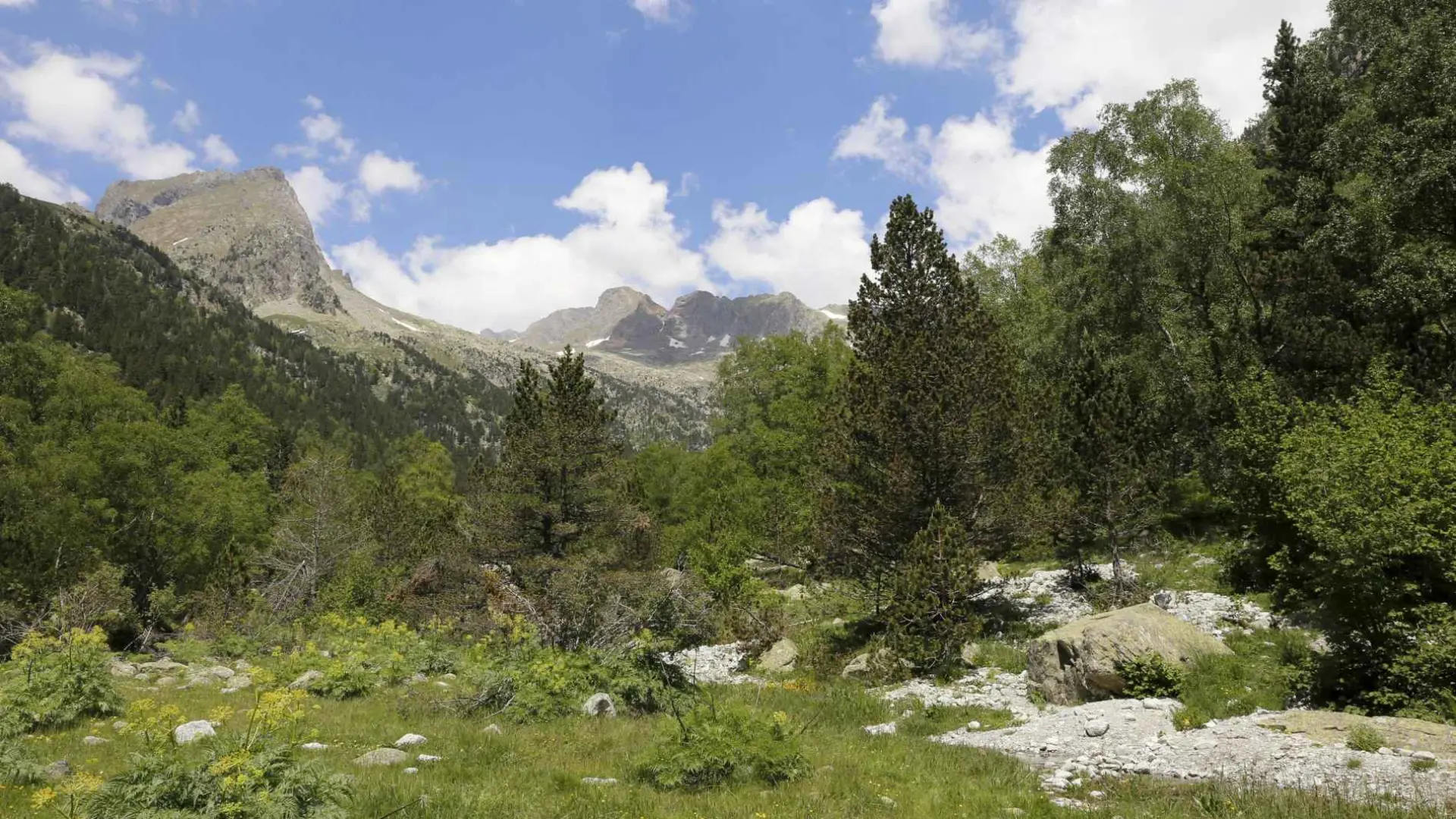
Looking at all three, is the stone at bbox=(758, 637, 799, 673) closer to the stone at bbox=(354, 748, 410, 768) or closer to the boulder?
the boulder

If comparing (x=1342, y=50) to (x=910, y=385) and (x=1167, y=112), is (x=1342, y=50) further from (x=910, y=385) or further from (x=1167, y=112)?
(x=910, y=385)

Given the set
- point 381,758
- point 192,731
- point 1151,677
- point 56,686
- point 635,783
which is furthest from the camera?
point 1151,677

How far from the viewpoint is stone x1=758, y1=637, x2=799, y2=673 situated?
73.6 feet

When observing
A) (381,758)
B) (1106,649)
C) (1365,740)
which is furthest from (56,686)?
(1365,740)

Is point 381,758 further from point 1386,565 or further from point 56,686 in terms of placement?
point 1386,565

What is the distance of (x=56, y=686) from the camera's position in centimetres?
1305

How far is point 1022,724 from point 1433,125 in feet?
70.7

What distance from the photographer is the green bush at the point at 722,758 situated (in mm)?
8984

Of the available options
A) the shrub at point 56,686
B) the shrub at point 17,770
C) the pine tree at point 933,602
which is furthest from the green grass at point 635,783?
the pine tree at point 933,602

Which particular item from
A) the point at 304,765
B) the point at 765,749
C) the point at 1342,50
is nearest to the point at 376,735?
the point at 304,765

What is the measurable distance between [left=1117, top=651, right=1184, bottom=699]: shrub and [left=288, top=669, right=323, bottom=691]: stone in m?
18.8

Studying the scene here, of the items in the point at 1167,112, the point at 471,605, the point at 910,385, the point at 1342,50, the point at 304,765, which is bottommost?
the point at 471,605

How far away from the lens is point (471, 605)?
26562 mm

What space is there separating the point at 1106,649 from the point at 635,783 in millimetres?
11249
